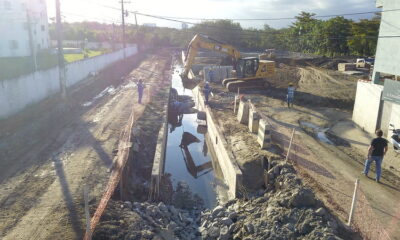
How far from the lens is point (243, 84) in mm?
24672

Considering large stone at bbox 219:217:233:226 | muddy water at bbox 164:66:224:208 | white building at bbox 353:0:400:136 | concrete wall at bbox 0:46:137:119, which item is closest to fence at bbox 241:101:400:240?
large stone at bbox 219:217:233:226

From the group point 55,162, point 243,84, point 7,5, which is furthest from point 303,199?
point 7,5

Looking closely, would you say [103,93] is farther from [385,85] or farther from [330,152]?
[385,85]

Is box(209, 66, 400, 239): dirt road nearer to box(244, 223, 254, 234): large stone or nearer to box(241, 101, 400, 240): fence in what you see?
box(241, 101, 400, 240): fence

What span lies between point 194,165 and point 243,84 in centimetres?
1142

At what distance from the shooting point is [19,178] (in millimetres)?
10141

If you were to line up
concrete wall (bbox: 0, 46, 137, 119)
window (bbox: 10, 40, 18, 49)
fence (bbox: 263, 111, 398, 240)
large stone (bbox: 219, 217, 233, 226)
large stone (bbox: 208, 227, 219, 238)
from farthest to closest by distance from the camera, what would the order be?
window (bbox: 10, 40, 18, 49) → concrete wall (bbox: 0, 46, 137, 119) → large stone (bbox: 219, 217, 233, 226) → large stone (bbox: 208, 227, 219, 238) → fence (bbox: 263, 111, 398, 240)

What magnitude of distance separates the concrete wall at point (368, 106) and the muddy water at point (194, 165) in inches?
301

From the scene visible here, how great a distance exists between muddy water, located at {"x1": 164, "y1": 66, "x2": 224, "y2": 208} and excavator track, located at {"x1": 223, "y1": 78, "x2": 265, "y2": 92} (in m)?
5.61

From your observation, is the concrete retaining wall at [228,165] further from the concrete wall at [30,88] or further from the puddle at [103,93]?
the concrete wall at [30,88]

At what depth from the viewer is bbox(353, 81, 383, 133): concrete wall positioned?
48.5 feet

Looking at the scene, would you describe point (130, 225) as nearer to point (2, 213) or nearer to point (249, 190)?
point (2, 213)

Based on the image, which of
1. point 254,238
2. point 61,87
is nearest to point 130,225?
point 254,238

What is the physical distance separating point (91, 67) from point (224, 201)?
79.6 feet
